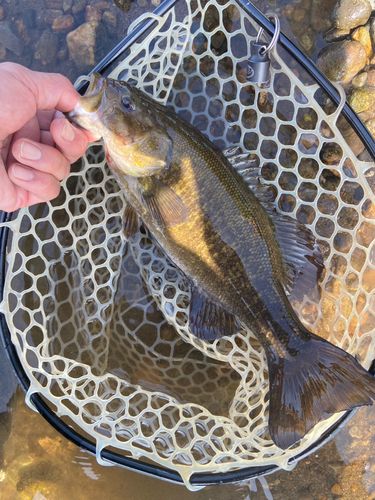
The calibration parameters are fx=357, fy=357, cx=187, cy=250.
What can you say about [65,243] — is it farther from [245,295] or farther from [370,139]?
[370,139]

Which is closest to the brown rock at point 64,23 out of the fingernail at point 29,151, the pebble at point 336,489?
the fingernail at point 29,151

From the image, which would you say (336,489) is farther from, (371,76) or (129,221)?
(371,76)

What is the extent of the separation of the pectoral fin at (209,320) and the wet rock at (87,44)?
232cm

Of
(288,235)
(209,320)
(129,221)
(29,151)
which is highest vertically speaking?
(288,235)

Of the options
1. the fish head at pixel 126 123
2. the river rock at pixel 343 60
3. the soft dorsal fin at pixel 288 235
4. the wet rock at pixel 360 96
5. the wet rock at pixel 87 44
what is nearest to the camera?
the fish head at pixel 126 123

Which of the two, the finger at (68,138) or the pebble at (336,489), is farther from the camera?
the pebble at (336,489)

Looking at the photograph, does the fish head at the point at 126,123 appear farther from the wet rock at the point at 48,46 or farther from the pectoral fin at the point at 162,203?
the wet rock at the point at 48,46

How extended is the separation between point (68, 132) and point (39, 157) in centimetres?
23

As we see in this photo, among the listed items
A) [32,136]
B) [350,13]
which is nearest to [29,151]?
[32,136]

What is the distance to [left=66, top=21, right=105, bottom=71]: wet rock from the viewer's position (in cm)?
323

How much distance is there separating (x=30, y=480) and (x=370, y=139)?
400 centimetres

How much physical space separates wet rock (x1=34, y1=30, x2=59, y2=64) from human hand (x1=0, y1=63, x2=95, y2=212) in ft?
4.26

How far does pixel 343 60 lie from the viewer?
119 inches

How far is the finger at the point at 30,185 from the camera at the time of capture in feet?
7.26
